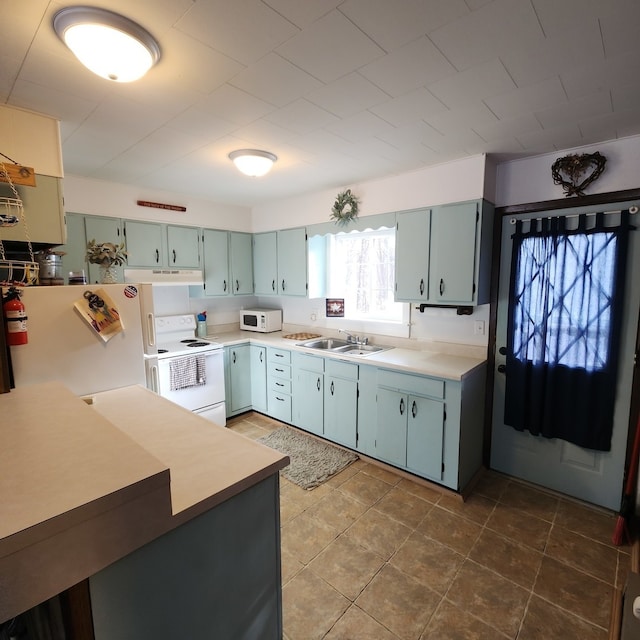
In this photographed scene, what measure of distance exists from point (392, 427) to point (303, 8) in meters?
2.67

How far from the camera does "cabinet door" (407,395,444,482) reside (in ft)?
8.62

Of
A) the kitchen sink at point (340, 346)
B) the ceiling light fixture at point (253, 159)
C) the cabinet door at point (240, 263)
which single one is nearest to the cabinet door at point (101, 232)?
the cabinet door at point (240, 263)

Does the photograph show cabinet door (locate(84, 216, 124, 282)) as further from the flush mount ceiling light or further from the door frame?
the door frame

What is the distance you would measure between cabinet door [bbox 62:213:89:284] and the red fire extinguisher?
177 cm

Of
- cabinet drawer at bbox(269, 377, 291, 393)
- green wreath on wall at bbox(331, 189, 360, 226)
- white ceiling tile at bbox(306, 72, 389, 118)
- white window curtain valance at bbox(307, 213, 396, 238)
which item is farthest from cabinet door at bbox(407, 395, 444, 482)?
white ceiling tile at bbox(306, 72, 389, 118)

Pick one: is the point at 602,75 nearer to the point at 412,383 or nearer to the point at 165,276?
the point at 412,383

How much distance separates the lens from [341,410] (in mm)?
3258

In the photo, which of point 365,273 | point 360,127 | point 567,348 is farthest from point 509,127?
point 365,273

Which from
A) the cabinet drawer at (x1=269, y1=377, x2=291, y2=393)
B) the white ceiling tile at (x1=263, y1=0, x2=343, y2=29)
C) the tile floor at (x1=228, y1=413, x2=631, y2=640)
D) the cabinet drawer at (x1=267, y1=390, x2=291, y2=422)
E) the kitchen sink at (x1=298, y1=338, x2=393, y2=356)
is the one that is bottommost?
the tile floor at (x1=228, y1=413, x2=631, y2=640)

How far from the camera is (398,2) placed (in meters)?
1.17

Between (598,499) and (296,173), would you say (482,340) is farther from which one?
(296,173)

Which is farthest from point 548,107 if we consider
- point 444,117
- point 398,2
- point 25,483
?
point 25,483

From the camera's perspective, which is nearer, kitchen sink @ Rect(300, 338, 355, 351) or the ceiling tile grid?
the ceiling tile grid

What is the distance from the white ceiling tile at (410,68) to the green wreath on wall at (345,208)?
1665 mm
